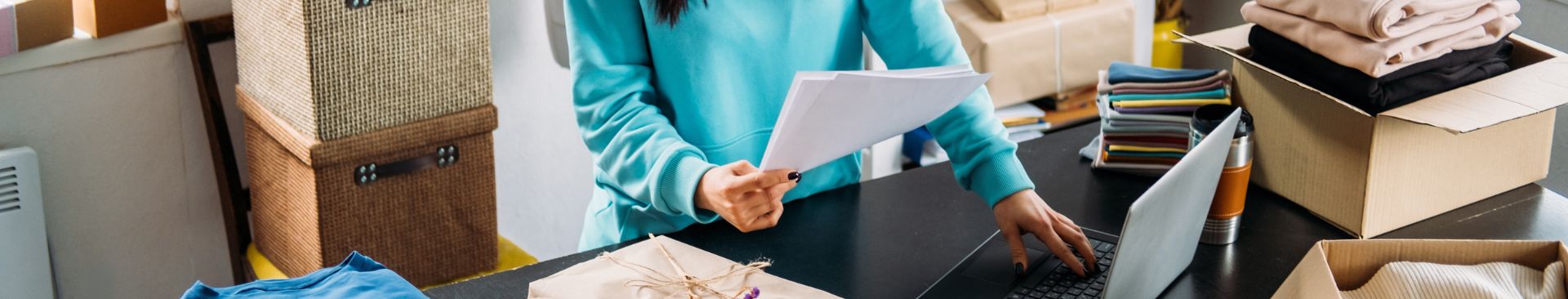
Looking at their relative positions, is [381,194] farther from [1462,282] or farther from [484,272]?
[1462,282]

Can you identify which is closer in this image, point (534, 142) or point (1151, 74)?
point (1151, 74)

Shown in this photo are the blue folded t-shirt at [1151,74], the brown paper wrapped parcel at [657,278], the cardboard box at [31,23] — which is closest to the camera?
the brown paper wrapped parcel at [657,278]

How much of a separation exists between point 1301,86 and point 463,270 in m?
1.53

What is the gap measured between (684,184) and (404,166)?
1.00 meters

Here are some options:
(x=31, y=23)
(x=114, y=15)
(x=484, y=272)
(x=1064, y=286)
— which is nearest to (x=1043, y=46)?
(x=484, y=272)

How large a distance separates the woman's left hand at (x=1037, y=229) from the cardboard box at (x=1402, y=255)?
217mm

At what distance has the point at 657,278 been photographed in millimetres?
1274


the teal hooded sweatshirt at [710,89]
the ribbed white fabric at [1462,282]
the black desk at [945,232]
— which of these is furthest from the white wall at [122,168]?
the ribbed white fabric at [1462,282]

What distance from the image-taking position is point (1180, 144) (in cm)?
173

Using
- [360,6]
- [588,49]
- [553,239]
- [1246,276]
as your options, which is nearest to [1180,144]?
[1246,276]

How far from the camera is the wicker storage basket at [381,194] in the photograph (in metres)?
2.16

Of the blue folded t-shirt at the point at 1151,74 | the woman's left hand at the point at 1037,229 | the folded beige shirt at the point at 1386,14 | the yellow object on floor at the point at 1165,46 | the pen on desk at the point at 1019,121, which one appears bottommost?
the pen on desk at the point at 1019,121

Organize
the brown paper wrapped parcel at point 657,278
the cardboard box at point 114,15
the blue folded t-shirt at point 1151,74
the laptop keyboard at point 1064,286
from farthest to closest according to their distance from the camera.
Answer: the cardboard box at point 114,15 < the blue folded t-shirt at point 1151,74 < the laptop keyboard at point 1064,286 < the brown paper wrapped parcel at point 657,278

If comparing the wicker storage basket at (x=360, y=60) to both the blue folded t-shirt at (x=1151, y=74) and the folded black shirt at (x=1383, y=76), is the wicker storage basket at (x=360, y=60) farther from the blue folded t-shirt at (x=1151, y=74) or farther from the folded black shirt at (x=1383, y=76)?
the folded black shirt at (x=1383, y=76)
